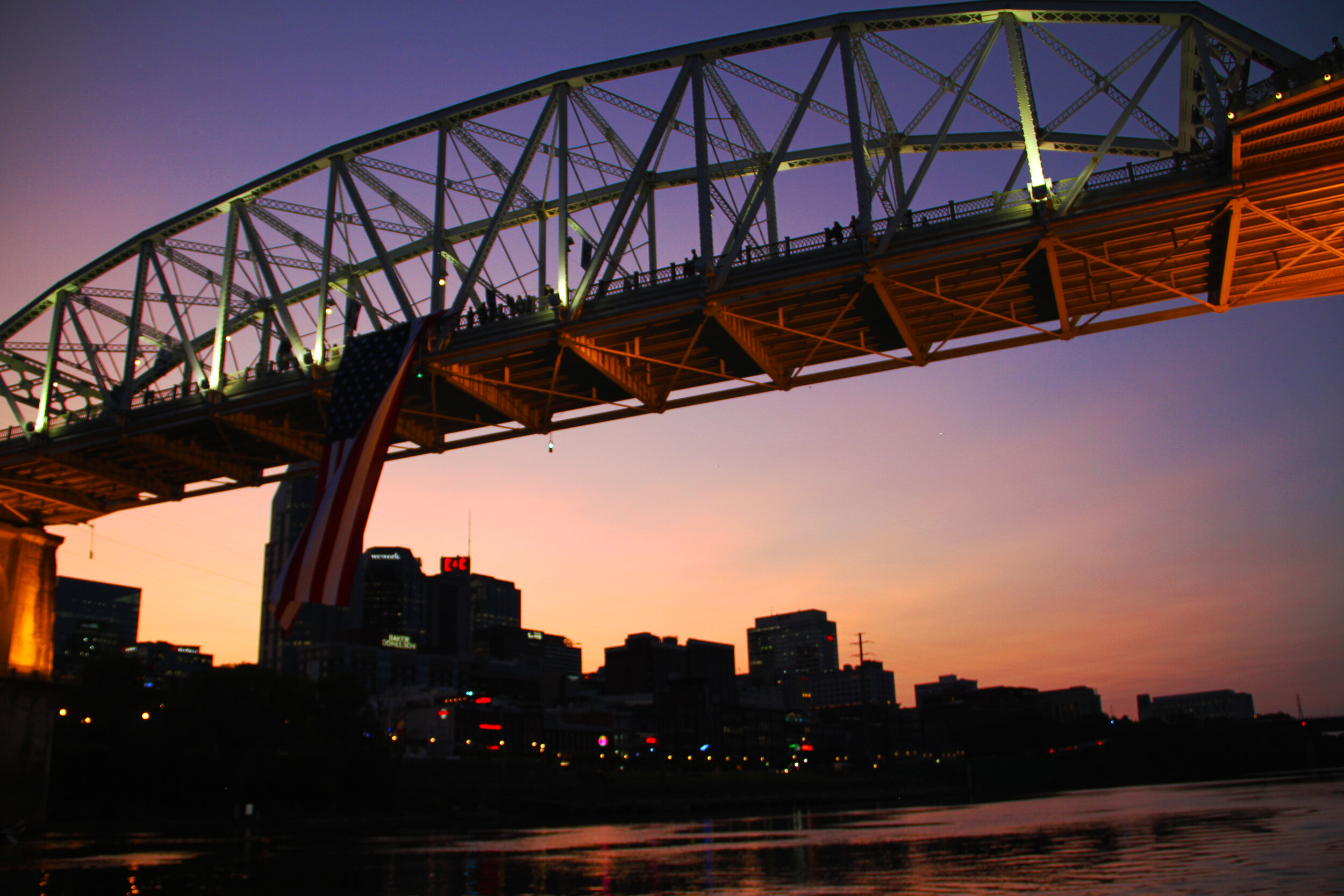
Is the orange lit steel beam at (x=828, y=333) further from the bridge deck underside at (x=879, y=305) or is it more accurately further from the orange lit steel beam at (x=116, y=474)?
the orange lit steel beam at (x=116, y=474)

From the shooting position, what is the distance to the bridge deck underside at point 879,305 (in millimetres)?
30141

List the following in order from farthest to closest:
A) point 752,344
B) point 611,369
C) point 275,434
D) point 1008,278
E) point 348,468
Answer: point 275,434 → point 611,369 → point 752,344 → point 348,468 → point 1008,278

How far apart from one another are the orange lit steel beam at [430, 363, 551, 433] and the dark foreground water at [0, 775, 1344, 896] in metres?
16.4

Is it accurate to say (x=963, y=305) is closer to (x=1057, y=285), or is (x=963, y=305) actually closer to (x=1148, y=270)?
(x=1057, y=285)

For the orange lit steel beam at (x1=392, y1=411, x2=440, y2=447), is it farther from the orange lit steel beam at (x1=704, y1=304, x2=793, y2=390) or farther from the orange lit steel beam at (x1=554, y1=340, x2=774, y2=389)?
the orange lit steel beam at (x1=704, y1=304, x2=793, y2=390)

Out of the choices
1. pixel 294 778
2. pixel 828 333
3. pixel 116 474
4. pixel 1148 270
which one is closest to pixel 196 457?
pixel 116 474

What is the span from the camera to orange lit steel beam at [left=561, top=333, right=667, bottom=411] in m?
36.6

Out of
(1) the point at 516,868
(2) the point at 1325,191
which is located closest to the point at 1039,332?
(2) the point at 1325,191

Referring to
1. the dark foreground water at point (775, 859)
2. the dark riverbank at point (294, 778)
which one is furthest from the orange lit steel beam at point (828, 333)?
the dark riverbank at point (294, 778)

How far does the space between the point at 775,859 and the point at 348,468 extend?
18.1 metres

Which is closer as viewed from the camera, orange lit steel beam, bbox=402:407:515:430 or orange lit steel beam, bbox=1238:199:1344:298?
orange lit steel beam, bbox=1238:199:1344:298

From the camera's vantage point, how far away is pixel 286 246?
47.1 meters

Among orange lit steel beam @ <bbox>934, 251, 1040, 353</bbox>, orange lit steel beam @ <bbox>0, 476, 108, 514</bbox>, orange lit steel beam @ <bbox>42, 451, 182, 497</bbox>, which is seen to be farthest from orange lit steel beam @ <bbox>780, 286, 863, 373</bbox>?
orange lit steel beam @ <bbox>0, 476, 108, 514</bbox>

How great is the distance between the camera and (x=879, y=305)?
36219 millimetres
